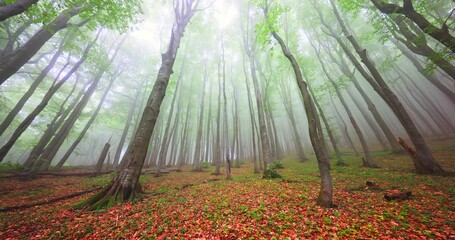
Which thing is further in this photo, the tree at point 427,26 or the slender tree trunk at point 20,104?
the slender tree trunk at point 20,104

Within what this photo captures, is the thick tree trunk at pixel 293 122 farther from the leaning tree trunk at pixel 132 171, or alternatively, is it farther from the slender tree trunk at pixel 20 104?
the slender tree trunk at pixel 20 104

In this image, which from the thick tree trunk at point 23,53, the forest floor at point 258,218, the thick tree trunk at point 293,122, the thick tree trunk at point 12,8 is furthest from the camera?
the thick tree trunk at point 293,122

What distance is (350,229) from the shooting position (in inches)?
140

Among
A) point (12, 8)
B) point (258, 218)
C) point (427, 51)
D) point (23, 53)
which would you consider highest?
point (427, 51)

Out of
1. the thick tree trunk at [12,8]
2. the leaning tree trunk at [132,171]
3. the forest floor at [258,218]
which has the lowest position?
the forest floor at [258,218]

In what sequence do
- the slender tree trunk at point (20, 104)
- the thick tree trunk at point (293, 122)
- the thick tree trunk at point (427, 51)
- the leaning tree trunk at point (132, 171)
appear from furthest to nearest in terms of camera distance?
the thick tree trunk at point (293, 122)
the slender tree trunk at point (20, 104)
the thick tree trunk at point (427, 51)
the leaning tree trunk at point (132, 171)

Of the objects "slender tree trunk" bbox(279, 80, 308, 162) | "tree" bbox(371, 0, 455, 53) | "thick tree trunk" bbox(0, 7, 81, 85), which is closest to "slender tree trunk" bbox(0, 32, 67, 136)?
"thick tree trunk" bbox(0, 7, 81, 85)

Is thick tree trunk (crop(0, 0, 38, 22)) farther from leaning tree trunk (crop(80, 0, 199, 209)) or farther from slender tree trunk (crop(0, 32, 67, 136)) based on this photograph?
slender tree trunk (crop(0, 32, 67, 136))

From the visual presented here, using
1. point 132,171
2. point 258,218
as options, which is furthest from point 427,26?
point 132,171

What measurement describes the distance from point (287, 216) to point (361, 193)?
3.75 m

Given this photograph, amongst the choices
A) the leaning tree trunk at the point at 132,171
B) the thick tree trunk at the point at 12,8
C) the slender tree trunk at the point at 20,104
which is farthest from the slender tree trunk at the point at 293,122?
the slender tree trunk at the point at 20,104

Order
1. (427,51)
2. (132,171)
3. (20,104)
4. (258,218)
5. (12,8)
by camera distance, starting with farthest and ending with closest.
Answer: (20,104)
(427,51)
(132,171)
(12,8)
(258,218)

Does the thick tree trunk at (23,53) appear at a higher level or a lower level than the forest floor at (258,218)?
higher

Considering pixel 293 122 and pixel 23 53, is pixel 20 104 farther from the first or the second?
pixel 293 122
